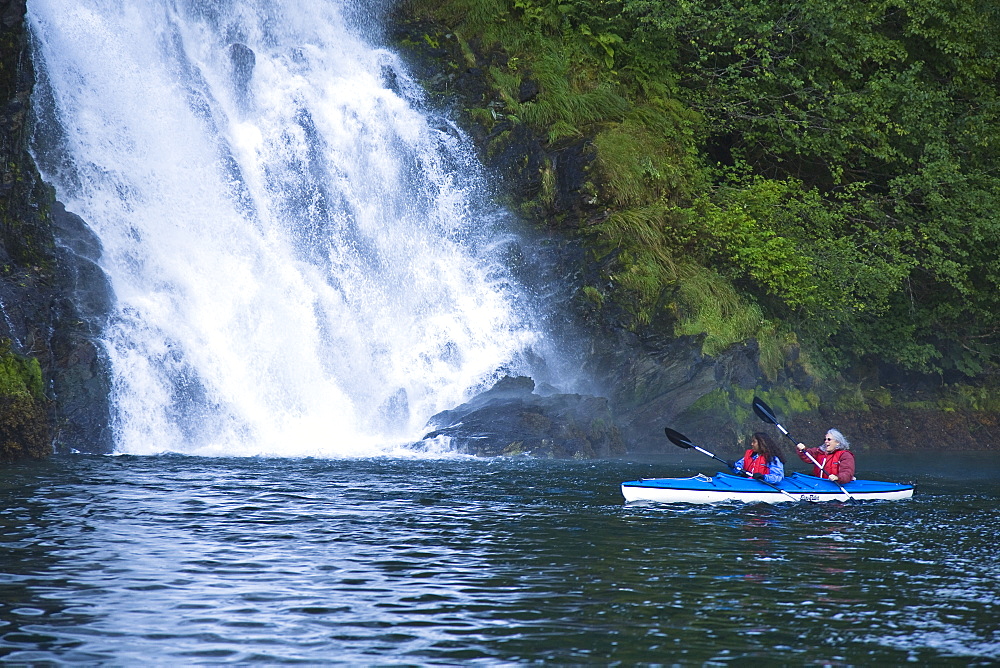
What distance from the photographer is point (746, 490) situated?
12.2 metres

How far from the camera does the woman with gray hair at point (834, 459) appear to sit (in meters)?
13.0

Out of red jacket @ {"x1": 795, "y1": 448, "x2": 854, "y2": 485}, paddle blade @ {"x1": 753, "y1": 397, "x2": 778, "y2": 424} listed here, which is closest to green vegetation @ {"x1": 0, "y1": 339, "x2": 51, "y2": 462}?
paddle blade @ {"x1": 753, "y1": 397, "x2": 778, "y2": 424}

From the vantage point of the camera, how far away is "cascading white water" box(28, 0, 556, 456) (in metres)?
16.7

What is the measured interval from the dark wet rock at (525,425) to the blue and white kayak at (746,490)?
15.5 ft

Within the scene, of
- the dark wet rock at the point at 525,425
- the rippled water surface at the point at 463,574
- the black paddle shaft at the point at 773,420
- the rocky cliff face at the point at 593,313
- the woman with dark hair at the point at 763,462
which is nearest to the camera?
the rippled water surface at the point at 463,574

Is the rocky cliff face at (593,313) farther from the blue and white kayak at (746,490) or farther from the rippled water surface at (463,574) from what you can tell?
the rippled water surface at (463,574)

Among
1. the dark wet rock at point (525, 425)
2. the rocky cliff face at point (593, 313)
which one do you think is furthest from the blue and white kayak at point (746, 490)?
the rocky cliff face at point (593, 313)

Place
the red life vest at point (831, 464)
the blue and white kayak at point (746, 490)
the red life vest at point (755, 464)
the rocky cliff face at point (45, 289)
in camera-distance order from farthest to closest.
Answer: the rocky cliff face at point (45, 289) → the red life vest at point (831, 464) → the red life vest at point (755, 464) → the blue and white kayak at point (746, 490)

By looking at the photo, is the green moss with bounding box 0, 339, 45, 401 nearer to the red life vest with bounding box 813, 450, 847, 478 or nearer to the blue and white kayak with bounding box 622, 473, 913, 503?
the blue and white kayak with bounding box 622, 473, 913, 503

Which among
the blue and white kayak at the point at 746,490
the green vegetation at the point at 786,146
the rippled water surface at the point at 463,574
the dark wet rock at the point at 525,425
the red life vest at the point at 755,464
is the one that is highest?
the green vegetation at the point at 786,146

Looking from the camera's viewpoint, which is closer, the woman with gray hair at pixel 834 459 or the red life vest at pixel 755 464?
the red life vest at pixel 755 464

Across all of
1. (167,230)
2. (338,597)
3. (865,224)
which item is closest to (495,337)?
(167,230)

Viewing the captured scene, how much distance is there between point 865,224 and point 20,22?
17.1 meters

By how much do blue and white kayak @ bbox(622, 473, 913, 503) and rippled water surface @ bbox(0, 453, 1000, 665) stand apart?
0.20m
